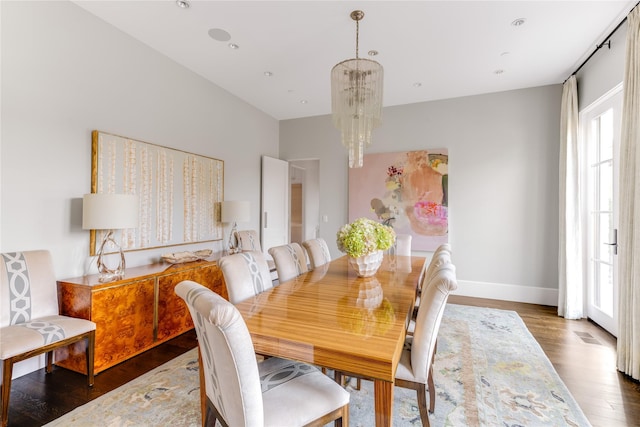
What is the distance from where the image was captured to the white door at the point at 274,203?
509 cm

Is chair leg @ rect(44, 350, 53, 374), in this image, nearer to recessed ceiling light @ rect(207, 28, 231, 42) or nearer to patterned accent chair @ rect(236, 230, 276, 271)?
patterned accent chair @ rect(236, 230, 276, 271)

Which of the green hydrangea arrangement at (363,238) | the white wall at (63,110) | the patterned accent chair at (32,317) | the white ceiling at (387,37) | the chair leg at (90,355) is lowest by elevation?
the chair leg at (90,355)

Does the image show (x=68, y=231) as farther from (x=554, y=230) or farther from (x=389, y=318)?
(x=554, y=230)

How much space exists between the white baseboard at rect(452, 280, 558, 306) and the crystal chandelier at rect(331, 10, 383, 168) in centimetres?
300

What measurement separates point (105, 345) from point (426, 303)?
2445 millimetres

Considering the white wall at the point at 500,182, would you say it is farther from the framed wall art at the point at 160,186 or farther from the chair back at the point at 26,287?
the chair back at the point at 26,287

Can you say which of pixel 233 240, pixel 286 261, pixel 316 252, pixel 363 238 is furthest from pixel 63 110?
pixel 363 238

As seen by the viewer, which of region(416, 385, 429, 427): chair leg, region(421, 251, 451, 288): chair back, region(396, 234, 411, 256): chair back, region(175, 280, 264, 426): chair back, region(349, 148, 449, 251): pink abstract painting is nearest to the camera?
region(175, 280, 264, 426): chair back

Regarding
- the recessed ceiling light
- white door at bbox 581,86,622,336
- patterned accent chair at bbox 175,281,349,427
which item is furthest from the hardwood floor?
the recessed ceiling light

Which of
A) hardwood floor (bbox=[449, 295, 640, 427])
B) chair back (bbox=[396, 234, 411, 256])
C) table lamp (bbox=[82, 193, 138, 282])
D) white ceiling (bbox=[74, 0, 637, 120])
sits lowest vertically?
hardwood floor (bbox=[449, 295, 640, 427])

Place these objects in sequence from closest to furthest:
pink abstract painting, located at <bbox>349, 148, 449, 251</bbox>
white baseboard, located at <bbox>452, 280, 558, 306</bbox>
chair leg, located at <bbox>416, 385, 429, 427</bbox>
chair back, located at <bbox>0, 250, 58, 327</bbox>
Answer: chair leg, located at <bbox>416, 385, 429, 427</bbox> → chair back, located at <bbox>0, 250, 58, 327</bbox> → white baseboard, located at <bbox>452, 280, 558, 306</bbox> → pink abstract painting, located at <bbox>349, 148, 449, 251</bbox>

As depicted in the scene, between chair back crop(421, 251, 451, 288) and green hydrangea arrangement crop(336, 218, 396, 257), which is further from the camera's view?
green hydrangea arrangement crop(336, 218, 396, 257)

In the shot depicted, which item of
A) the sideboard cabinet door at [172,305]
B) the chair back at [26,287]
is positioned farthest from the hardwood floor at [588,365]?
the chair back at [26,287]

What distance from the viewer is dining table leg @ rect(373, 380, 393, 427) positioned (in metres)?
1.13
